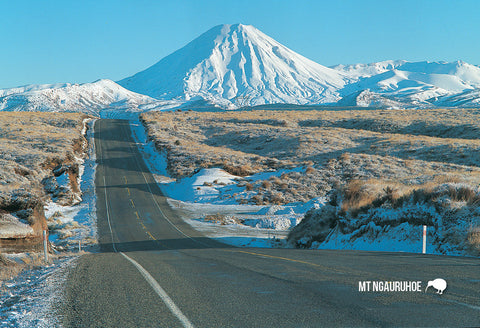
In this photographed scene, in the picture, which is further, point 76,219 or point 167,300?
point 76,219

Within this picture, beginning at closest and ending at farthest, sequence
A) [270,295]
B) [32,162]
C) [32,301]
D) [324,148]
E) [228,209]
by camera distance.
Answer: [270,295], [32,301], [228,209], [32,162], [324,148]

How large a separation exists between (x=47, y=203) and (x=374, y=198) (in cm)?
3287

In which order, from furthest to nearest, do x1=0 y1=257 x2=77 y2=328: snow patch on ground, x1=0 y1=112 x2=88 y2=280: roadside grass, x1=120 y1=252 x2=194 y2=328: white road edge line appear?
1. x1=0 y1=112 x2=88 y2=280: roadside grass
2. x1=0 y1=257 x2=77 y2=328: snow patch on ground
3. x1=120 y1=252 x2=194 y2=328: white road edge line

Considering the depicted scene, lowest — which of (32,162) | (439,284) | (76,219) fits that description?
(76,219)

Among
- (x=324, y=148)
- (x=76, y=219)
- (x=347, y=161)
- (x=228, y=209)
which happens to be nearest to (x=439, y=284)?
(x=228, y=209)

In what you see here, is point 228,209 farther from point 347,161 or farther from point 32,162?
point 32,162

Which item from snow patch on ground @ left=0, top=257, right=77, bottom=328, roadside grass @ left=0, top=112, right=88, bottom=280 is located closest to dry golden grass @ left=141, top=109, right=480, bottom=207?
roadside grass @ left=0, top=112, right=88, bottom=280

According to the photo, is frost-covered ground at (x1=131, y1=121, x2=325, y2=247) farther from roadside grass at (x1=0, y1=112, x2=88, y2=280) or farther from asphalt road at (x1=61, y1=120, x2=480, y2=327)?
asphalt road at (x1=61, y1=120, x2=480, y2=327)

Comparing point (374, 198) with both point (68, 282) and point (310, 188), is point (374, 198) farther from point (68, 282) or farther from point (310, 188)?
point (310, 188)

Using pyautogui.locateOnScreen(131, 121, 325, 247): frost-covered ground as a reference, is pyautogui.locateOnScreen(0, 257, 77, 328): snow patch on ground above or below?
above

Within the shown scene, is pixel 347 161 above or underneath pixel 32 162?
underneath

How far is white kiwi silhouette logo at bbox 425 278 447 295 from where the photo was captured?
6045mm

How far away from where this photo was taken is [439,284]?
6301mm

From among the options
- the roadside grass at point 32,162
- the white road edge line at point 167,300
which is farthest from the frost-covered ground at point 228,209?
the white road edge line at point 167,300
